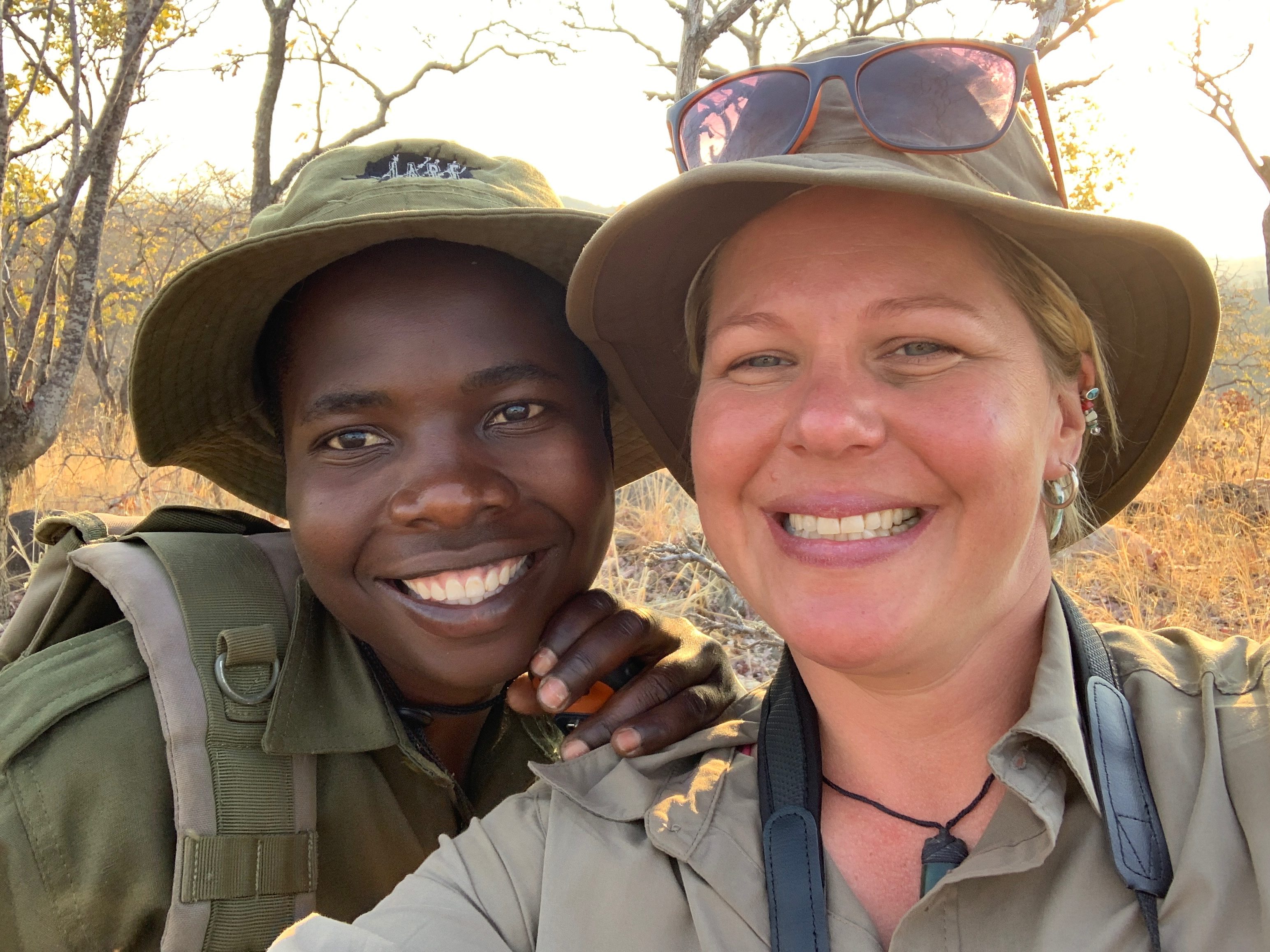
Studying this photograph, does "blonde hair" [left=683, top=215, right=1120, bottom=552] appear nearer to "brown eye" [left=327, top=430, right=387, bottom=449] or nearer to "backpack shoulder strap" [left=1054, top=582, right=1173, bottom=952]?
"backpack shoulder strap" [left=1054, top=582, right=1173, bottom=952]

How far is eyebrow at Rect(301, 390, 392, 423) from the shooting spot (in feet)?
6.38

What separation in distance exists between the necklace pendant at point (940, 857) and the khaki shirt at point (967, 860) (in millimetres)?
113

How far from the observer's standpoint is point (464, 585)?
201 centimetres

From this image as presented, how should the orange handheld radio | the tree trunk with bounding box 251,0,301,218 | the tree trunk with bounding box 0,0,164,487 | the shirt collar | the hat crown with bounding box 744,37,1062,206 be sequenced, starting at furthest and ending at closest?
1. the tree trunk with bounding box 251,0,301,218
2. the tree trunk with bounding box 0,0,164,487
3. the orange handheld radio
4. the hat crown with bounding box 744,37,1062,206
5. the shirt collar

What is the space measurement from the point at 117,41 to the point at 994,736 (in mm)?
7763

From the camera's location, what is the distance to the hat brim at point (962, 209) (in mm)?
1397

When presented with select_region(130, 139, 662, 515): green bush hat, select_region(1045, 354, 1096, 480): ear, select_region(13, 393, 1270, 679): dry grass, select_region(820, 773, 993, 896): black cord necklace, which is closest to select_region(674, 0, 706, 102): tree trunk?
select_region(13, 393, 1270, 679): dry grass

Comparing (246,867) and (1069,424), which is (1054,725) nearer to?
(1069,424)

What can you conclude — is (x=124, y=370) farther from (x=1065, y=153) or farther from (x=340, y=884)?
(x=340, y=884)

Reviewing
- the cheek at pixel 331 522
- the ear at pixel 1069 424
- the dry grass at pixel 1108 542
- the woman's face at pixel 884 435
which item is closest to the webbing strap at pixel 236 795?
the cheek at pixel 331 522

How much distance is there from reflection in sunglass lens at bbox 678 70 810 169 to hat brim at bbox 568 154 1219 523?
71 millimetres

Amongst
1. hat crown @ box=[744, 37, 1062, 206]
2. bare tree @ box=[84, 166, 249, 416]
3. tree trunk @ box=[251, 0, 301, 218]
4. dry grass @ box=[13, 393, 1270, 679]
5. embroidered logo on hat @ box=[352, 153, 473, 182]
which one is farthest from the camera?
bare tree @ box=[84, 166, 249, 416]

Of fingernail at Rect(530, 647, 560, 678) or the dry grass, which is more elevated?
fingernail at Rect(530, 647, 560, 678)

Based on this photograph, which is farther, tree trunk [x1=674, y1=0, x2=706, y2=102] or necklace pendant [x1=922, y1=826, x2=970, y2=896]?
tree trunk [x1=674, y1=0, x2=706, y2=102]
